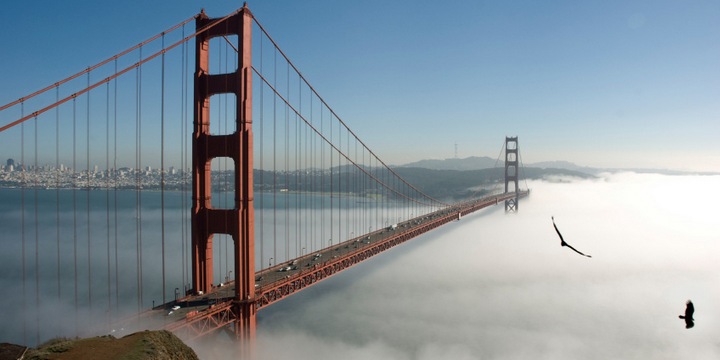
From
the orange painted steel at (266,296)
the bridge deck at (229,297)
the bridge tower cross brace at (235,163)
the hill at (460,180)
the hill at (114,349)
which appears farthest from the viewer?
the hill at (460,180)

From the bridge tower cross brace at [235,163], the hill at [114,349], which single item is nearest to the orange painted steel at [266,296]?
the bridge tower cross brace at [235,163]

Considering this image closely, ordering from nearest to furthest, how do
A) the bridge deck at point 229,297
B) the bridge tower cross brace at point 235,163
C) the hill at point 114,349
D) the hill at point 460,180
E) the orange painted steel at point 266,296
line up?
the hill at point 114,349 < the orange painted steel at point 266,296 < the bridge deck at point 229,297 < the bridge tower cross brace at point 235,163 < the hill at point 460,180

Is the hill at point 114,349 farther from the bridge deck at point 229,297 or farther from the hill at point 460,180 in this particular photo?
the hill at point 460,180

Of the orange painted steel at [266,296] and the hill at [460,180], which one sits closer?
the orange painted steel at [266,296]

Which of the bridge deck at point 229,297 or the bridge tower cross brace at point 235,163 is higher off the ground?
the bridge tower cross brace at point 235,163

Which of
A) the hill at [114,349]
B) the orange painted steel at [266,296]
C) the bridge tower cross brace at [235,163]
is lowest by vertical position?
the orange painted steel at [266,296]

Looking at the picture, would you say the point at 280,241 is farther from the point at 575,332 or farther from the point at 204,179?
the point at 204,179

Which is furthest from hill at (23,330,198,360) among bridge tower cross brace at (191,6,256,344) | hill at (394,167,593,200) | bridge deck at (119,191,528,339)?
hill at (394,167,593,200)

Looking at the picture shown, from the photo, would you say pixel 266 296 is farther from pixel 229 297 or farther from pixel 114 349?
pixel 114 349

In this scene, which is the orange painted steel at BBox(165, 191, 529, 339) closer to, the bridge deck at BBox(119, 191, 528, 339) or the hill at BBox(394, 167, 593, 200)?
the bridge deck at BBox(119, 191, 528, 339)

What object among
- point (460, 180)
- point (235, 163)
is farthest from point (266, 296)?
point (460, 180)
